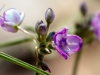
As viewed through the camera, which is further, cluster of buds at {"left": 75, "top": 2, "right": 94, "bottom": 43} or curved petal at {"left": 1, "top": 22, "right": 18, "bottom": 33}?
cluster of buds at {"left": 75, "top": 2, "right": 94, "bottom": 43}

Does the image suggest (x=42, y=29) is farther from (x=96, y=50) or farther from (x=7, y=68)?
(x=96, y=50)

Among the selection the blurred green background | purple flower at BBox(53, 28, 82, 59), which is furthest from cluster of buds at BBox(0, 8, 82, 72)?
the blurred green background

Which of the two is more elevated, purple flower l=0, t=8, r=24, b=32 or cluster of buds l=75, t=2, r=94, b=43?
purple flower l=0, t=8, r=24, b=32

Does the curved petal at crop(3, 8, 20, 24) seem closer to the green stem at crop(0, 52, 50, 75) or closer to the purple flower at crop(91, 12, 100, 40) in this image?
the green stem at crop(0, 52, 50, 75)

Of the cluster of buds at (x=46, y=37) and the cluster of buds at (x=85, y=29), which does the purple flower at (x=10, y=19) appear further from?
the cluster of buds at (x=85, y=29)

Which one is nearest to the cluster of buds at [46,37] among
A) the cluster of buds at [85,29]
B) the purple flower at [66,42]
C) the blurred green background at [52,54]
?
the purple flower at [66,42]

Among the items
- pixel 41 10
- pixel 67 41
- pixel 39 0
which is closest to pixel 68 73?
pixel 41 10
